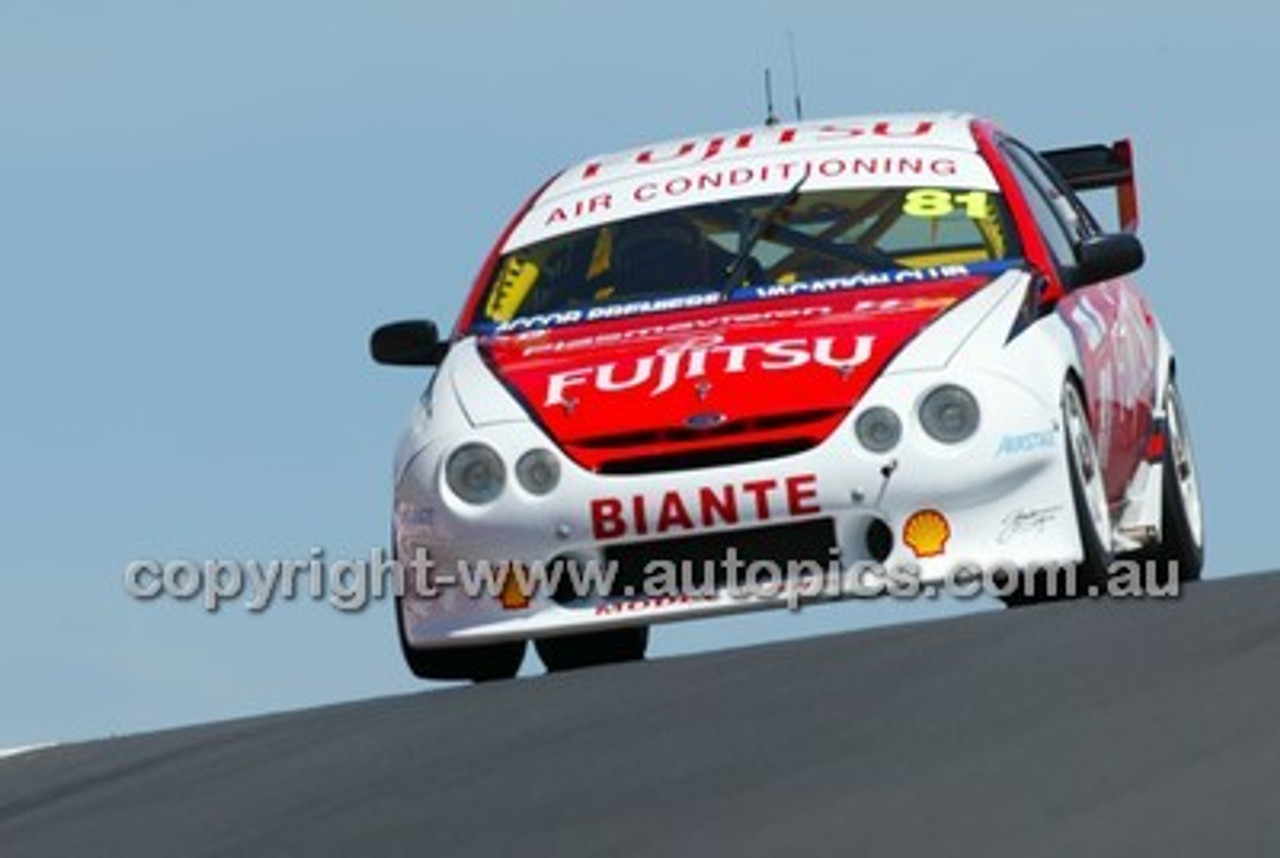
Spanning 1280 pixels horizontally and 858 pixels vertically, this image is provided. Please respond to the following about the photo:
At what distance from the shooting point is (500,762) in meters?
8.05

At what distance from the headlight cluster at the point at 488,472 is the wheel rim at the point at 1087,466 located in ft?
4.43

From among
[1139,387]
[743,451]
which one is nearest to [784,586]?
[743,451]

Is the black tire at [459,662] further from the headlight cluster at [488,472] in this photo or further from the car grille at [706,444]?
the car grille at [706,444]

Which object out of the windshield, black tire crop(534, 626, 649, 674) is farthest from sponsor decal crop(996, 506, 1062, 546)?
black tire crop(534, 626, 649, 674)

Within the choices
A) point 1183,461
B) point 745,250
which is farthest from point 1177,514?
point 745,250

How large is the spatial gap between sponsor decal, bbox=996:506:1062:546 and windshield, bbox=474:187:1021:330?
118 cm

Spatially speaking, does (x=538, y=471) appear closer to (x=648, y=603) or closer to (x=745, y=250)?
(x=648, y=603)

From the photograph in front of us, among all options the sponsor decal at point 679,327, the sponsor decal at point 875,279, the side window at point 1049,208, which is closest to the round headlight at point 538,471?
the sponsor decal at point 679,327

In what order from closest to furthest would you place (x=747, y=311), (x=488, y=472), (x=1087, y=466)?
1. (x=488, y=472)
2. (x=1087, y=466)
3. (x=747, y=311)

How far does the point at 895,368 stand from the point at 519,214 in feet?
7.66

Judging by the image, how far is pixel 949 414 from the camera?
10609 millimetres

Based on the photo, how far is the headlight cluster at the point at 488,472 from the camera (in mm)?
10664

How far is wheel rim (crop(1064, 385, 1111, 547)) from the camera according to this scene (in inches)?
422

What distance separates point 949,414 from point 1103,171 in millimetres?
4133
